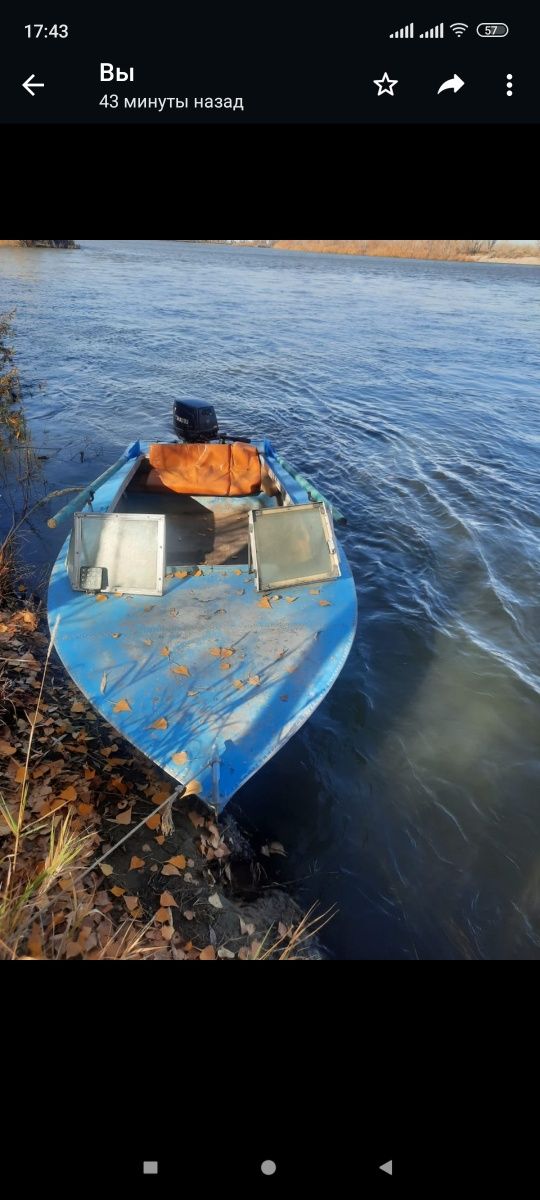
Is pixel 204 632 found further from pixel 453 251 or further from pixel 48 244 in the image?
pixel 453 251

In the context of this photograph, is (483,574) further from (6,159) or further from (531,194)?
(6,159)

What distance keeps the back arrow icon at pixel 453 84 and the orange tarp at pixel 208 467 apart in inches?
366

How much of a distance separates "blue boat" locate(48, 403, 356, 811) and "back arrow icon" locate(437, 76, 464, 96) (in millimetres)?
5085

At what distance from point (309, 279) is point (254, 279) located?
225 inches

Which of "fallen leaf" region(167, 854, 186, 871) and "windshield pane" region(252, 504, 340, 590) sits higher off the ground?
"windshield pane" region(252, 504, 340, 590)

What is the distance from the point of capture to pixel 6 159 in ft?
6.66

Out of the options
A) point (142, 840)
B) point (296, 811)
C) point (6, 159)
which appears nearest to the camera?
point (6, 159)

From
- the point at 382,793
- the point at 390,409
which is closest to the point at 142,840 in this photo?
the point at 382,793

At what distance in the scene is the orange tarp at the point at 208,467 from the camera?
11062mm

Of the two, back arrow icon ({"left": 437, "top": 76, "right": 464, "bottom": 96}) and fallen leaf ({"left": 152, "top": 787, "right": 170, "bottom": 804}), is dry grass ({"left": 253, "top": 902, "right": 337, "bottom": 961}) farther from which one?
back arrow icon ({"left": 437, "top": 76, "right": 464, "bottom": 96})

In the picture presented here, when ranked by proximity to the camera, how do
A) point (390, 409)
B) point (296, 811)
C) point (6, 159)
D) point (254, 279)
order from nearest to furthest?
point (6, 159)
point (296, 811)
point (390, 409)
point (254, 279)

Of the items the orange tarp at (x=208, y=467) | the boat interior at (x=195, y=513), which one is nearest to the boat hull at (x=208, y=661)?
the boat interior at (x=195, y=513)

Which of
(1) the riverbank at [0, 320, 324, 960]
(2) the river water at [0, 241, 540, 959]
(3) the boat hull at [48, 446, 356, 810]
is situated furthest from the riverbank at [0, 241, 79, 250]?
(1) the riverbank at [0, 320, 324, 960]

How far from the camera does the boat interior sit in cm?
1013
